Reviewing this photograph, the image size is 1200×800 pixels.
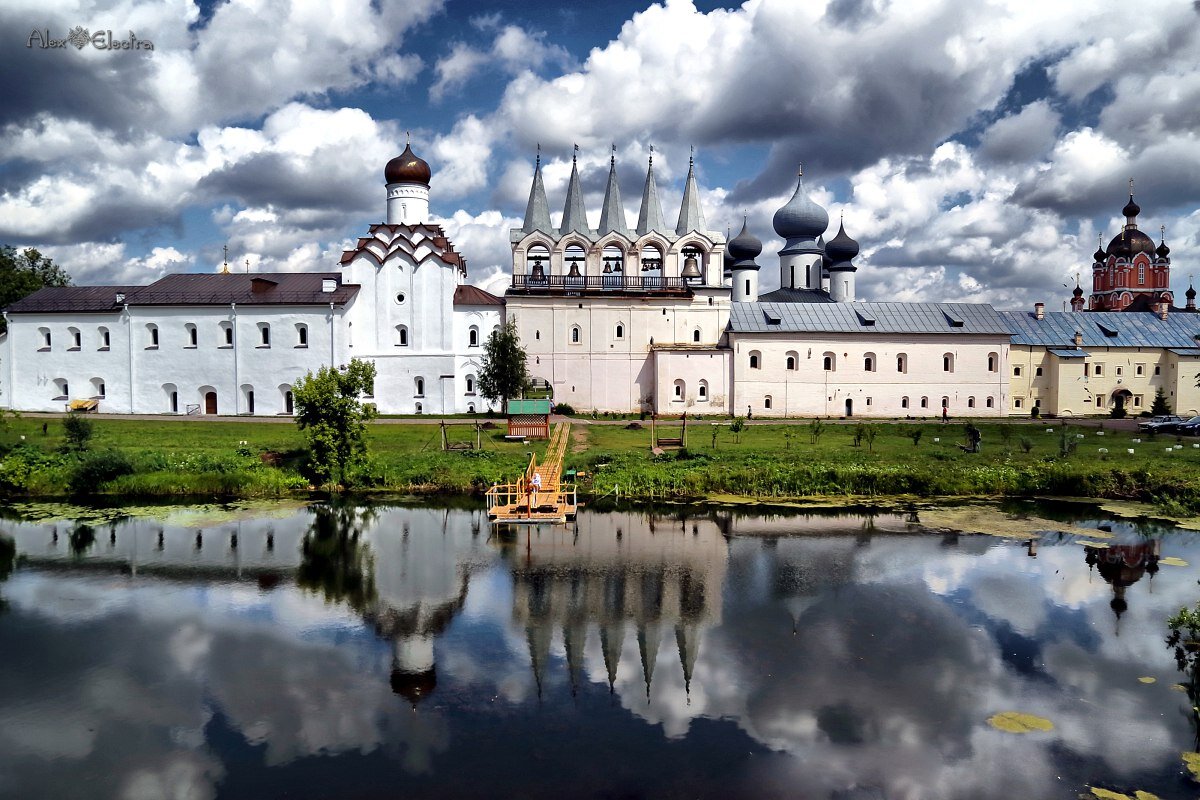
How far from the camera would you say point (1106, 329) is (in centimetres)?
3838

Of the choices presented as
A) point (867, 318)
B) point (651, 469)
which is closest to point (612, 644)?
point (651, 469)

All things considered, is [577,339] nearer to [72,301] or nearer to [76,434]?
[76,434]

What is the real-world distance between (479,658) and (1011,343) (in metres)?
34.1

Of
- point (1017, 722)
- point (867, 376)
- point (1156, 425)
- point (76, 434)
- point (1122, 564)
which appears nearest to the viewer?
point (1017, 722)

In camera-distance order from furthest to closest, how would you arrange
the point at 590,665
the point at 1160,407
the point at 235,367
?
1. the point at 1160,407
2. the point at 235,367
3. the point at 590,665

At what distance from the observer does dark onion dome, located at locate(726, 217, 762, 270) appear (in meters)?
41.6

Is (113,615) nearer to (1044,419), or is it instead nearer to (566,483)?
(566,483)

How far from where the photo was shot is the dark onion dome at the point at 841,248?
143 feet

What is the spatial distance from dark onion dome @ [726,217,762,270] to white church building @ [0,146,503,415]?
13812mm

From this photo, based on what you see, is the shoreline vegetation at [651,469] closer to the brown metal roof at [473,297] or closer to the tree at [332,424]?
the tree at [332,424]

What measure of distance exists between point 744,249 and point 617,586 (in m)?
31.9

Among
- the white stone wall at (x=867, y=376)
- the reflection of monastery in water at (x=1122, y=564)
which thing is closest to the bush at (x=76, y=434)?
the reflection of monastery in water at (x=1122, y=564)

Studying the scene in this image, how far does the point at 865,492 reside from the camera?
757 inches

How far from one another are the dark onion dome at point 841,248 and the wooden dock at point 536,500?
2812 centimetres
